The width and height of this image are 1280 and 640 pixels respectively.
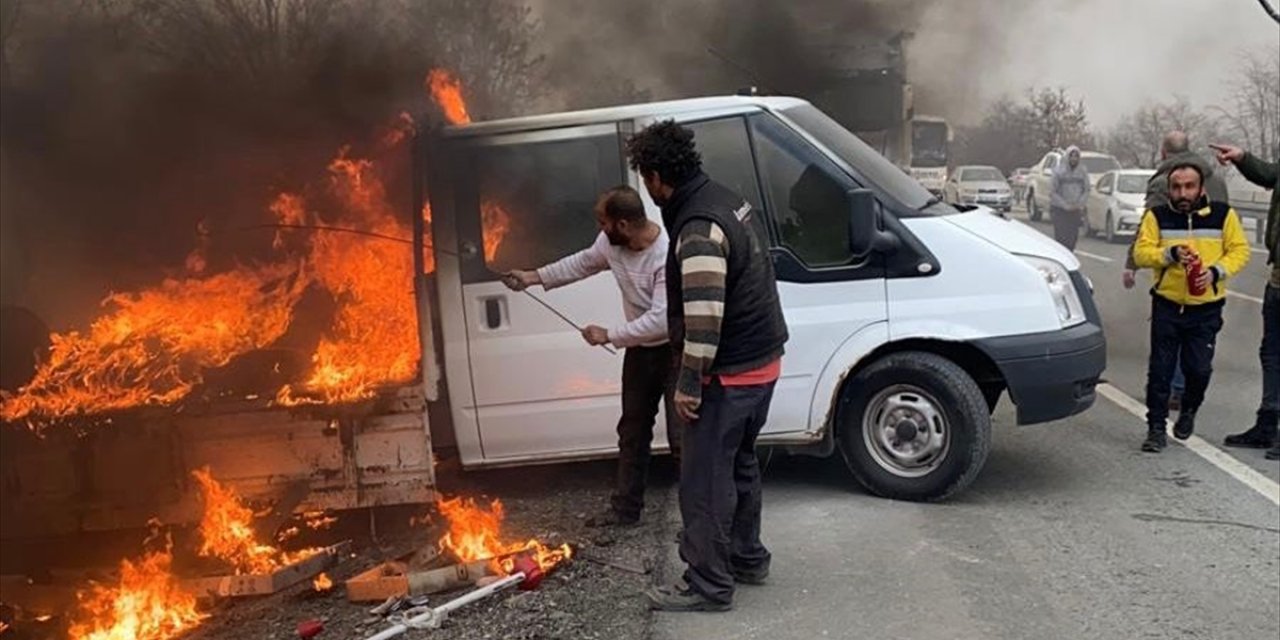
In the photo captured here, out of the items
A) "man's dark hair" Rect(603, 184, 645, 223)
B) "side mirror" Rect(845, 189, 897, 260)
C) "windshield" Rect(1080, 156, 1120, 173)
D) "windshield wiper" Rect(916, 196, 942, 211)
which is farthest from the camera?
"windshield" Rect(1080, 156, 1120, 173)

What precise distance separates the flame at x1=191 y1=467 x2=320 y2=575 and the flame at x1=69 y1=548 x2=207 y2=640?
0.80 ft

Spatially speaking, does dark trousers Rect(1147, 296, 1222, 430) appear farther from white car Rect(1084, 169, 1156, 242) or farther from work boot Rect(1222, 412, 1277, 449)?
white car Rect(1084, 169, 1156, 242)

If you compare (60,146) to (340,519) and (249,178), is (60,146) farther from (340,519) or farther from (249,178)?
A: (340,519)

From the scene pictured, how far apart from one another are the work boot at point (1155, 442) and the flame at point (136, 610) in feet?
16.9

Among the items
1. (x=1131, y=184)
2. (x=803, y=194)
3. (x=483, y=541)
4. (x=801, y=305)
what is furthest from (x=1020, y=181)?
(x=483, y=541)

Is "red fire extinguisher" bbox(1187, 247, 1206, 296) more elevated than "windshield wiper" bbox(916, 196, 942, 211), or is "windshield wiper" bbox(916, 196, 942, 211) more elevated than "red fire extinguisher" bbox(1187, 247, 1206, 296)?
"windshield wiper" bbox(916, 196, 942, 211)

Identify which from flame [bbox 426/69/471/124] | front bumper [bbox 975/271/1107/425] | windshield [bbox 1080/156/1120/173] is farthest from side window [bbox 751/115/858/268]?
windshield [bbox 1080/156/1120/173]

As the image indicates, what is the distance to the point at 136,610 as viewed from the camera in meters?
4.51

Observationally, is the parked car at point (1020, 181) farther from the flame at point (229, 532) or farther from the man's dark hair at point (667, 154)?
the flame at point (229, 532)

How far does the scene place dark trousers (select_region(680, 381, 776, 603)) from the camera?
3.91m

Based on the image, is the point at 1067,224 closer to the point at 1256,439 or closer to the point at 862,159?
the point at 1256,439

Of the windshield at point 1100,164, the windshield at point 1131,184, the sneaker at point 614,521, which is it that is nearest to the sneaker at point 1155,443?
the sneaker at point 614,521

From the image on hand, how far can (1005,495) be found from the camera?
5387mm

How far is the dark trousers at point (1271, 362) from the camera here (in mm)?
6188
